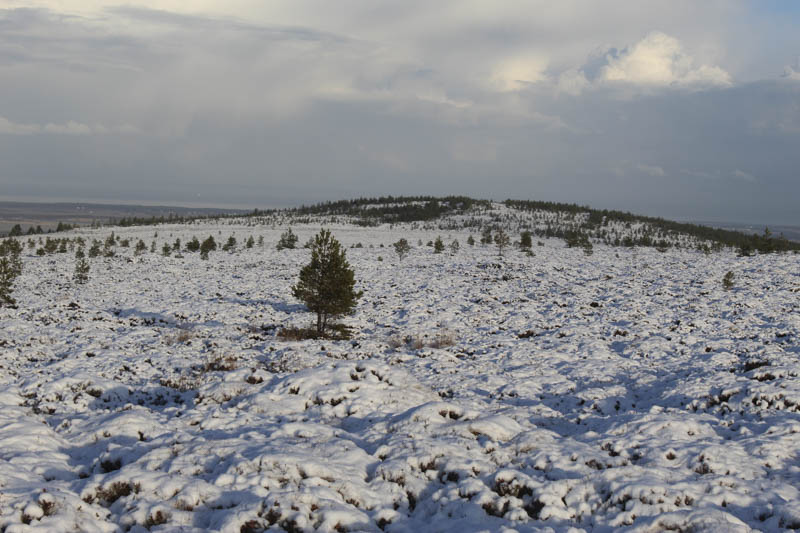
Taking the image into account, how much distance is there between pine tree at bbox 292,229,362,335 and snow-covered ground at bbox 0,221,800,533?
204 centimetres

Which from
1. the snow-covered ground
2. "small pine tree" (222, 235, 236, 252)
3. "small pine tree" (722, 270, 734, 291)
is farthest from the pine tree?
"small pine tree" (222, 235, 236, 252)

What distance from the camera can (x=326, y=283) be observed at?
22062 millimetres

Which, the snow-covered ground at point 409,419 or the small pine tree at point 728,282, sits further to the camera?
the small pine tree at point 728,282

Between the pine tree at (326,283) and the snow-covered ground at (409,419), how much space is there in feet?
6.69

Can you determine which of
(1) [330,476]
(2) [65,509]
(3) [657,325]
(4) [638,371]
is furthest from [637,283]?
(2) [65,509]

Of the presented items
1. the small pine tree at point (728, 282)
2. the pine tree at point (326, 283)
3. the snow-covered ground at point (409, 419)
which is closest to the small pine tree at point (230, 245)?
the snow-covered ground at point (409, 419)

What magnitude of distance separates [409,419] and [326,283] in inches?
466

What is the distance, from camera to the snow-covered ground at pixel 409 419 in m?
7.36

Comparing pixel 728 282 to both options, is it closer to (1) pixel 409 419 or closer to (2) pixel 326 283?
(2) pixel 326 283

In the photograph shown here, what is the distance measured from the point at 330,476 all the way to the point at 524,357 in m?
12.5

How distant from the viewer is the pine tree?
2211 cm

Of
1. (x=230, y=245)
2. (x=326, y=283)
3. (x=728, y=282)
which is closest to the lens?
(x=326, y=283)

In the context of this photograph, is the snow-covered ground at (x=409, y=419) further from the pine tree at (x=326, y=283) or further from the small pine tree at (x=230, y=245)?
the small pine tree at (x=230, y=245)

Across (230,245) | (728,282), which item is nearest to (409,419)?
(728,282)
